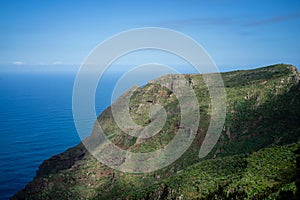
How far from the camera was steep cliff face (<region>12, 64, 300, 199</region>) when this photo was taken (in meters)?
29.6

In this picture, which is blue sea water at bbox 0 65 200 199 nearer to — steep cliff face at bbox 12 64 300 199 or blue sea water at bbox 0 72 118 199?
blue sea water at bbox 0 72 118 199

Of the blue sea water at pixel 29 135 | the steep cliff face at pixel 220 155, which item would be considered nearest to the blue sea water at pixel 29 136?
the blue sea water at pixel 29 135

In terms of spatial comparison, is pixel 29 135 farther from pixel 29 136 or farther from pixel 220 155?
pixel 220 155

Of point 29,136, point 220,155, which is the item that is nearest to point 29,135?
point 29,136

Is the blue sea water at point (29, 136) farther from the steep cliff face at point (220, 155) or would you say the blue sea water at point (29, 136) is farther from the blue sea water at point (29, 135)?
the steep cliff face at point (220, 155)

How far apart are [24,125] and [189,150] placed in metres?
85.7

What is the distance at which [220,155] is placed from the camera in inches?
1726

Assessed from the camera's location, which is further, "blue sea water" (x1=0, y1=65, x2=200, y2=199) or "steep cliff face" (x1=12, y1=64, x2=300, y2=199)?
"blue sea water" (x1=0, y1=65, x2=200, y2=199)

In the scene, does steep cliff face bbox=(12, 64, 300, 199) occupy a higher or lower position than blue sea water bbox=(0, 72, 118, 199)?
higher

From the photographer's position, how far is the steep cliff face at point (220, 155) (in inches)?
1164

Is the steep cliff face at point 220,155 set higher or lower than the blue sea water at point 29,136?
higher

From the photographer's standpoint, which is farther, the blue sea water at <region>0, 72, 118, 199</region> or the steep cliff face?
the blue sea water at <region>0, 72, 118, 199</region>

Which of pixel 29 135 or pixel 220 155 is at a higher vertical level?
pixel 220 155

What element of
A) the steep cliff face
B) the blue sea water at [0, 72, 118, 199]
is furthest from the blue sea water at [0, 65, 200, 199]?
the steep cliff face
